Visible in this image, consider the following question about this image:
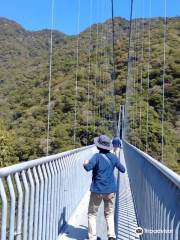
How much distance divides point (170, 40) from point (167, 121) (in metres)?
12.3

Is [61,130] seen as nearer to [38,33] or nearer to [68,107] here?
[68,107]

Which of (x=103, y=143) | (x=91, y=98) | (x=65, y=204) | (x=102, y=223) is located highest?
(x=91, y=98)

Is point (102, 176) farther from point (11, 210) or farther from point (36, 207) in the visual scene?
point (11, 210)

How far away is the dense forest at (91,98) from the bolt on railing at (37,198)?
44.4 feet

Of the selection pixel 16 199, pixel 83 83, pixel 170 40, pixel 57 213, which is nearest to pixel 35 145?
pixel 83 83

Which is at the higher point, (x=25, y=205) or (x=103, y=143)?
(x=103, y=143)

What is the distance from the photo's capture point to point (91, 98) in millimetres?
34375

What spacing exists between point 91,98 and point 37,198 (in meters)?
31.1

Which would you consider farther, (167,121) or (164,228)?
(167,121)

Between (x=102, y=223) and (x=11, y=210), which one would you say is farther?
(x=102, y=223)

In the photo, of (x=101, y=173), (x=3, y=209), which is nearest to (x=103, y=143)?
(x=101, y=173)

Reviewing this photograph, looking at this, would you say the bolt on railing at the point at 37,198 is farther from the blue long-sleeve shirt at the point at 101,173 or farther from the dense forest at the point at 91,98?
the dense forest at the point at 91,98

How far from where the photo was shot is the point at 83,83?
34.3 metres

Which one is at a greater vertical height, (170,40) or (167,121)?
(170,40)
